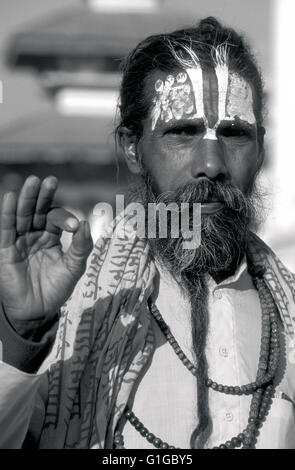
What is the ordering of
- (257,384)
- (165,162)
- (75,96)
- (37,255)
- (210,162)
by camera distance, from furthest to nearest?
1. (75,96)
2. (165,162)
3. (210,162)
4. (257,384)
5. (37,255)

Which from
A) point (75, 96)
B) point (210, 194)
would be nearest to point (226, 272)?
point (210, 194)

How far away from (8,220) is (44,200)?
0.30ft

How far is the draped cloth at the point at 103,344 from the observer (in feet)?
8.41

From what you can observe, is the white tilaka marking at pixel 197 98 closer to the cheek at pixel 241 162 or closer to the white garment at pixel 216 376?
the cheek at pixel 241 162

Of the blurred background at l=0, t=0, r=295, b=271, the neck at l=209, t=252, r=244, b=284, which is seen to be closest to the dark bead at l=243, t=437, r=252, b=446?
the neck at l=209, t=252, r=244, b=284

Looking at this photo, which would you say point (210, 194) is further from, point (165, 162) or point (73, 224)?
point (73, 224)

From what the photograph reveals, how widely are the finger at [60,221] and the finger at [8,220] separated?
84mm

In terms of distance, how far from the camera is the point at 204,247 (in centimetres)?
283

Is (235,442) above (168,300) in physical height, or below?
below

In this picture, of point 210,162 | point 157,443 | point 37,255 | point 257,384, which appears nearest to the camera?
point 37,255

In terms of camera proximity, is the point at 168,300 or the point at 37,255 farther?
the point at 168,300

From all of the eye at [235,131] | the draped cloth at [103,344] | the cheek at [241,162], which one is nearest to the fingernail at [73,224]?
the draped cloth at [103,344]
